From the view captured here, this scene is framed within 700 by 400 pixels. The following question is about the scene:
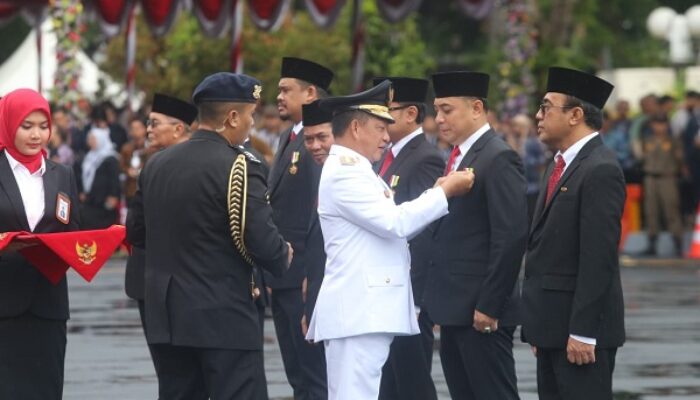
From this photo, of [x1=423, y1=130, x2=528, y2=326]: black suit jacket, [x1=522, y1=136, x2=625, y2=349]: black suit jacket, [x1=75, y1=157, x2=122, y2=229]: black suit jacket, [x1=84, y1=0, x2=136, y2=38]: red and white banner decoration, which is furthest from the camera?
[x1=84, y1=0, x2=136, y2=38]: red and white banner decoration

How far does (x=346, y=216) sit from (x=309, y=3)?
56.2 ft

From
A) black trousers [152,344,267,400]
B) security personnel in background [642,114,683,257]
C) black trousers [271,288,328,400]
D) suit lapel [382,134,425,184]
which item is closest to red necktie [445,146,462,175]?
suit lapel [382,134,425,184]

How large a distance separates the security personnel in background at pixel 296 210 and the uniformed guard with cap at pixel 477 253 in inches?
50.9

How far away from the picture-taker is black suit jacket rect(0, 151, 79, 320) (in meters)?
8.38

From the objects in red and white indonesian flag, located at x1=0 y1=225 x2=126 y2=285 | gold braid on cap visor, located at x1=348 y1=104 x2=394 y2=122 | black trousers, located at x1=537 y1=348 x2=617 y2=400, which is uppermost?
gold braid on cap visor, located at x1=348 y1=104 x2=394 y2=122

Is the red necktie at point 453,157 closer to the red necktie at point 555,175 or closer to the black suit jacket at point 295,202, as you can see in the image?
the red necktie at point 555,175

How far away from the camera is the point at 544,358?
8117mm

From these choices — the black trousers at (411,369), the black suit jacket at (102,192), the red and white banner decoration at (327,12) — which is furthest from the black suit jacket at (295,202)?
the red and white banner decoration at (327,12)

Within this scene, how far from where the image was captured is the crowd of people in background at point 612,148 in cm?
2283

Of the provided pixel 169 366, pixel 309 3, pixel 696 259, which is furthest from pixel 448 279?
pixel 309 3

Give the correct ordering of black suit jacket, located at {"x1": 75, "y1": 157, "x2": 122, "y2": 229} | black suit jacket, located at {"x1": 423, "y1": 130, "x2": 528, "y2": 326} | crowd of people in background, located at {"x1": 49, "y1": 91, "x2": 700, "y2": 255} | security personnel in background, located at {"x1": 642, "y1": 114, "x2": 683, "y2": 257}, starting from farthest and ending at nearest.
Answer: security personnel in background, located at {"x1": 642, "y1": 114, "x2": 683, "y2": 257} < crowd of people in background, located at {"x1": 49, "y1": 91, "x2": 700, "y2": 255} < black suit jacket, located at {"x1": 75, "y1": 157, "x2": 122, "y2": 229} < black suit jacket, located at {"x1": 423, "y1": 130, "x2": 528, "y2": 326}

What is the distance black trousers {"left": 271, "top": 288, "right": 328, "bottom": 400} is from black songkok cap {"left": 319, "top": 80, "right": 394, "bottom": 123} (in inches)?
91.3

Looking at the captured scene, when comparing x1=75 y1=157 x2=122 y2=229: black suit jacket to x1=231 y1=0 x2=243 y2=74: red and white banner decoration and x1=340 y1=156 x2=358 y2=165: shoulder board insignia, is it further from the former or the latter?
x1=340 y1=156 x2=358 y2=165: shoulder board insignia

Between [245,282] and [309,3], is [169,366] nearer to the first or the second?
[245,282]
